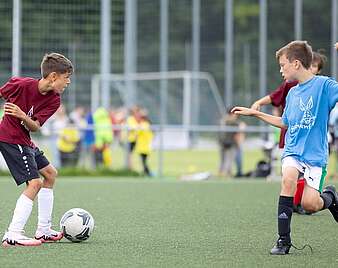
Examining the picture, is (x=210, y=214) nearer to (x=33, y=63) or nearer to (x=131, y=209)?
(x=131, y=209)

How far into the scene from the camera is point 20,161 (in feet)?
25.8

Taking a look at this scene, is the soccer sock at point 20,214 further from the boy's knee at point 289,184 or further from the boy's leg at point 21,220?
the boy's knee at point 289,184

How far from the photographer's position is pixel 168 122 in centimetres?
2945

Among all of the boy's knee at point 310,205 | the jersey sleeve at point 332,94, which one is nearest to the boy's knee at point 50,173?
the boy's knee at point 310,205

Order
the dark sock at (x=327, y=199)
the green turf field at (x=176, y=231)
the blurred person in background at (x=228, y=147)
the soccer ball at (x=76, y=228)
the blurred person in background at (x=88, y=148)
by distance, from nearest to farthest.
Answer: the green turf field at (x=176, y=231)
the dark sock at (x=327, y=199)
the soccer ball at (x=76, y=228)
the blurred person in background at (x=88, y=148)
the blurred person in background at (x=228, y=147)

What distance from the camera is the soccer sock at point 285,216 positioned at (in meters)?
7.47

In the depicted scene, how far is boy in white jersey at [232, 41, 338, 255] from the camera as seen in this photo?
24.6ft

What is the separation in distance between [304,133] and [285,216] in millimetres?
663

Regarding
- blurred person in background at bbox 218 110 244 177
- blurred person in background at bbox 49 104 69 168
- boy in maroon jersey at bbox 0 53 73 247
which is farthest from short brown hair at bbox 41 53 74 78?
blurred person in background at bbox 218 110 244 177

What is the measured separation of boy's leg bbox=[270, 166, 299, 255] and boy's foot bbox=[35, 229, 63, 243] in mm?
1898

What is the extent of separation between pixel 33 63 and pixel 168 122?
270 inches

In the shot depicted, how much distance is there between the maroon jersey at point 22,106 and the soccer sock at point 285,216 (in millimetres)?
2039

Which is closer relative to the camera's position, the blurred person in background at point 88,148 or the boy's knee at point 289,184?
the boy's knee at point 289,184

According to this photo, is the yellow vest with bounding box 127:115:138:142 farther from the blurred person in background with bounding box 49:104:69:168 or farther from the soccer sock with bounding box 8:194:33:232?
the soccer sock with bounding box 8:194:33:232
